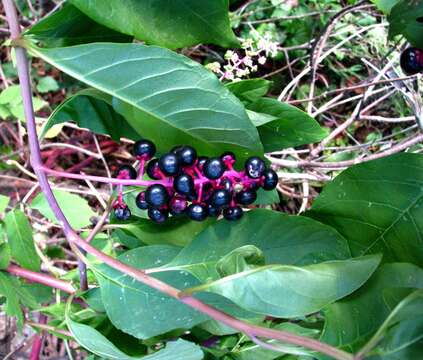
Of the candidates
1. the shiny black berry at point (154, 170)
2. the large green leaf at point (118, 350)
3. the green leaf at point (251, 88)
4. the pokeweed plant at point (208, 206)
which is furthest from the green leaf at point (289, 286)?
the green leaf at point (251, 88)

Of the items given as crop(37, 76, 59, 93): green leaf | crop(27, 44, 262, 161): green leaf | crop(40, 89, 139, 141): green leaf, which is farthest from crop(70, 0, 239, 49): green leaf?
crop(37, 76, 59, 93): green leaf

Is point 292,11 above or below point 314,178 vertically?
above

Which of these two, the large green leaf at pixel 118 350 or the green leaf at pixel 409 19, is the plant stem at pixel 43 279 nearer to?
the large green leaf at pixel 118 350

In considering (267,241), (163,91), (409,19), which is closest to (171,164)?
(163,91)

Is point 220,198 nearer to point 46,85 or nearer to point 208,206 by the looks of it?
point 208,206

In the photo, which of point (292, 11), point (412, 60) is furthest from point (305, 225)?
point (292, 11)

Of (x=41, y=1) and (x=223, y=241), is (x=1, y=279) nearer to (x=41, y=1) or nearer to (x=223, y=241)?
(x=223, y=241)
